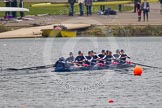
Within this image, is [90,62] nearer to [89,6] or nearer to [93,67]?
[93,67]

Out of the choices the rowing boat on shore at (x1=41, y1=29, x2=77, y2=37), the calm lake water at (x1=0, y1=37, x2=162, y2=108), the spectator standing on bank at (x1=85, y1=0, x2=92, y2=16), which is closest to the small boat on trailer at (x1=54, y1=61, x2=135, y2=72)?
the calm lake water at (x1=0, y1=37, x2=162, y2=108)

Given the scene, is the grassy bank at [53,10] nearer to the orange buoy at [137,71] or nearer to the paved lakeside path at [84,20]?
the paved lakeside path at [84,20]

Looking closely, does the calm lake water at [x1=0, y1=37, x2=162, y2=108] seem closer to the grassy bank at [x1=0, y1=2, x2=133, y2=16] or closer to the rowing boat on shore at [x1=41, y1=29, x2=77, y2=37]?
the rowing boat on shore at [x1=41, y1=29, x2=77, y2=37]

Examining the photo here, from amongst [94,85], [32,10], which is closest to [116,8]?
[32,10]

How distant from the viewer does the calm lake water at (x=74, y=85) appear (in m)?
61.3

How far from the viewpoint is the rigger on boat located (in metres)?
75.7

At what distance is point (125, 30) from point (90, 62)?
2508 centimetres

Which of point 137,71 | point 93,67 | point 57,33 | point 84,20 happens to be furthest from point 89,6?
point 137,71

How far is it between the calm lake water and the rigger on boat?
0.51m

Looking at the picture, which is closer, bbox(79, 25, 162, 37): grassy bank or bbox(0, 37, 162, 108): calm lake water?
bbox(0, 37, 162, 108): calm lake water

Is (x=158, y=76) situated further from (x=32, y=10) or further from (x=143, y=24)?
(x=32, y=10)

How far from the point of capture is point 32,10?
385 feet

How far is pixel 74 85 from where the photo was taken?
229 feet

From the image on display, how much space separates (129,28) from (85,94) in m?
37.4
